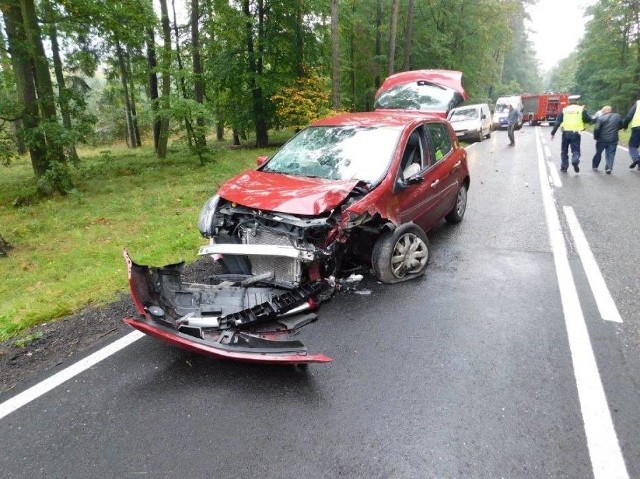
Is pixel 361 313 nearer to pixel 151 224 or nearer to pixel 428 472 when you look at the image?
pixel 428 472

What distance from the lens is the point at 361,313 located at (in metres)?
3.86

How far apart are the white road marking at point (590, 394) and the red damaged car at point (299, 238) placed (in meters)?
1.51

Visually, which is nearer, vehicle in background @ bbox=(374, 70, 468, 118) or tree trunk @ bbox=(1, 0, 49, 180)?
tree trunk @ bbox=(1, 0, 49, 180)

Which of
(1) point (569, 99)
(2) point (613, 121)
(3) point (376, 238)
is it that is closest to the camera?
(3) point (376, 238)

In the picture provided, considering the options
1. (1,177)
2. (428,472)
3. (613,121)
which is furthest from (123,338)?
(1,177)

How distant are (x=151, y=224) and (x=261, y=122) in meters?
11.8

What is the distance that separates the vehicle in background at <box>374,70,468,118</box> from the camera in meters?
10.8

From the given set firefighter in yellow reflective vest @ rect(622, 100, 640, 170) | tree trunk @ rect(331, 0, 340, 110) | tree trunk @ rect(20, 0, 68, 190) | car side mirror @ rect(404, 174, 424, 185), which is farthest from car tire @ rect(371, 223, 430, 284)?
tree trunk @ rect(331, 0, 340, 110)

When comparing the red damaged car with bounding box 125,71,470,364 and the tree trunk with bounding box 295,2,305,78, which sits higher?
the tree trunk with bounding box 295,2,305,78

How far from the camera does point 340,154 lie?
15.9 ft

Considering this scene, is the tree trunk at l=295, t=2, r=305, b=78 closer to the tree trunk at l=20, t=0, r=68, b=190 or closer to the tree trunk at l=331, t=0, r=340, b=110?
the tree trunk at l=331, t=0, r=340, b=110

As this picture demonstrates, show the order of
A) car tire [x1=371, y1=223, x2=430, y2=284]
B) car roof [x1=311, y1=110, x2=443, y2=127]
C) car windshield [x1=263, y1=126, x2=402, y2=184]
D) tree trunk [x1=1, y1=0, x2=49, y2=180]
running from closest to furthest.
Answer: car tire [x1=371, y1=223, x2=430, y2=284], car windshield [x1=263, y1=126, x2=402, y2=184], car roof [x1=311, y1=110, x2=443, y2=127], tree trunk [x1=1, y1=0, x2=49, y2=180]

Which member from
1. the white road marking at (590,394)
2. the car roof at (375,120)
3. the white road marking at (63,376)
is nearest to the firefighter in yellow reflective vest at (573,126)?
the car roof at (375,120)

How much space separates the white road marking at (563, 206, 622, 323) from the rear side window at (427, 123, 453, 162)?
2.20 meters
